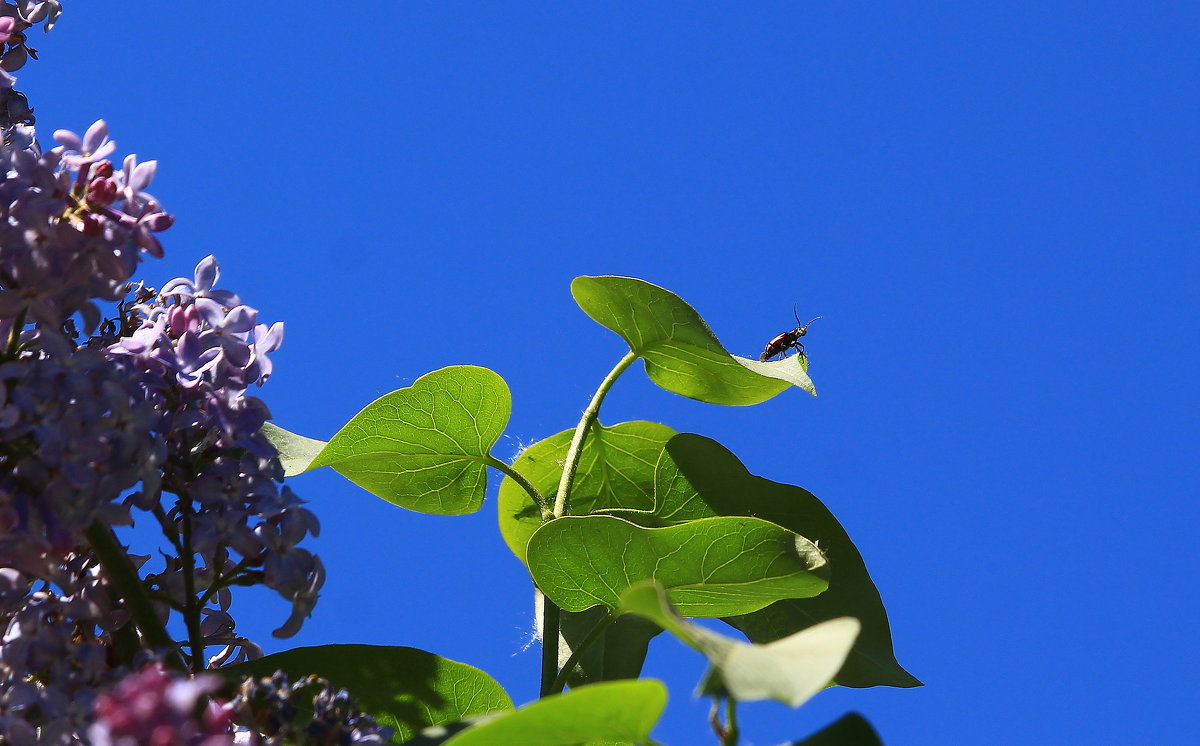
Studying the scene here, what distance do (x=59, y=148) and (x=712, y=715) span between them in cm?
54

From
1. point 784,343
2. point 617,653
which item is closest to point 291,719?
point 617,653

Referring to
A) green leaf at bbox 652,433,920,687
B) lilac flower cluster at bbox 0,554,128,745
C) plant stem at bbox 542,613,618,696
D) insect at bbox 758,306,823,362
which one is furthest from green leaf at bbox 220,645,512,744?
insect at bbox 758,306,823,362

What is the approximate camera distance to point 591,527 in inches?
31.4

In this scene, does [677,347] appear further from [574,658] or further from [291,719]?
[291,719]

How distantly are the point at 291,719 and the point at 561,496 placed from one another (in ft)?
1.35

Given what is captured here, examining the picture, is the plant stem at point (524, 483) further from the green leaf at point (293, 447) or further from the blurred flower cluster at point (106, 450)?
the blurred flower cluster at point (106, 450)

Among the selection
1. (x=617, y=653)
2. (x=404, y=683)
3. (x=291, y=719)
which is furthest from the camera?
(x=617, y=653)

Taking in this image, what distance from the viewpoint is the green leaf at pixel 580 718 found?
1.64ft

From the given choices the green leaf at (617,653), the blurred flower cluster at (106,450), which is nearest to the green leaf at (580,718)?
the blurred flower cluster at (106,450)

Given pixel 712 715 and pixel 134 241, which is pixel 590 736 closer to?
pixel 712 715

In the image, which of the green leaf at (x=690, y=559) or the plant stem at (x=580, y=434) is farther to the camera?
the plant stem at (x=580, y=434)

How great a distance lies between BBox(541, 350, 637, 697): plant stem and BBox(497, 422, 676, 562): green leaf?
2 centimetres

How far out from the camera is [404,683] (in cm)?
85

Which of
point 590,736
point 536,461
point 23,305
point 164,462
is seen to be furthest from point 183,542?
point 536,461
